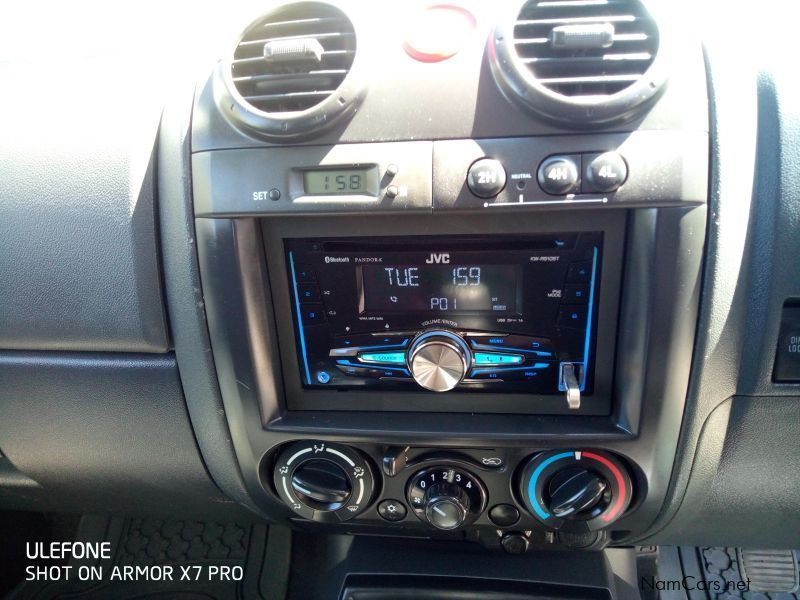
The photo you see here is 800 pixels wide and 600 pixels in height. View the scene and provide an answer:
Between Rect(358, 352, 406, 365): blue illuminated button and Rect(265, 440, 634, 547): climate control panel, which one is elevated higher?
Rect(358, 352, 406, 365): blue illuminated button

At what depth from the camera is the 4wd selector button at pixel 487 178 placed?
817 millimetres

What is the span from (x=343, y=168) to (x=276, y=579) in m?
1.29

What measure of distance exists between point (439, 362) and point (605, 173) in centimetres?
38

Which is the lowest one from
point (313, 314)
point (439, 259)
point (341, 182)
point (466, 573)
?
point (466, 573)

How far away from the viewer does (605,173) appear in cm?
80

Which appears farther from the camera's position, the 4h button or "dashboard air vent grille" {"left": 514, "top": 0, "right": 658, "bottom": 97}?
the 4h button

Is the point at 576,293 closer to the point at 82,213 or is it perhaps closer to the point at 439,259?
the point at 439,259

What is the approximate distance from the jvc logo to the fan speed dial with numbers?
→ 0.39 metres

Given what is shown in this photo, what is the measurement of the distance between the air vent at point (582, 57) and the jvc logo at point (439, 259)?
0.85 ft

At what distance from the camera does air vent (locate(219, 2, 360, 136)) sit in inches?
33.3

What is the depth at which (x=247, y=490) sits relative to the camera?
120 cm

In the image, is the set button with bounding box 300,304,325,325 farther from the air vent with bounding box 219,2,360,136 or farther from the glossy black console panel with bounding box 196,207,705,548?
the air vent with bounding box 219,2,360,136
